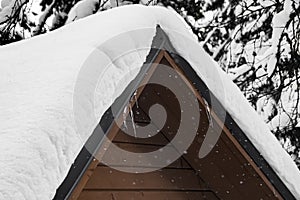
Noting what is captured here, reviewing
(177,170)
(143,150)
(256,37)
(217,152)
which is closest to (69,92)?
(217,152)

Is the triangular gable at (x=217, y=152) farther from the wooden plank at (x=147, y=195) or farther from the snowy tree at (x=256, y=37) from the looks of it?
the snowy tree at (x=256, y=37)

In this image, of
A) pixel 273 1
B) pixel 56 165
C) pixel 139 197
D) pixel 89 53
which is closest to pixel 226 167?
pixel 139 197

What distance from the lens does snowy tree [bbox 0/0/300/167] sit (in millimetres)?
5361

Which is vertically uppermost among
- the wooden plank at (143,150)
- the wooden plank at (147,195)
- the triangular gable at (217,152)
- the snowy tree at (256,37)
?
the triangular gable at (217,152)

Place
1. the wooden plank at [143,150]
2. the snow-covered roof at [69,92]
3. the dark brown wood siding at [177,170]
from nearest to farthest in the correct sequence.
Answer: the snow-covered roof at [69,92] < the dark brown wood siding at [177,170] < the wooden plank at [143,150]

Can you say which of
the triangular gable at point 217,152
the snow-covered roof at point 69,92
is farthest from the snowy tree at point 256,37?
the snow-covered roof at point 69,92

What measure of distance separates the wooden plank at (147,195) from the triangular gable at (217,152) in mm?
128

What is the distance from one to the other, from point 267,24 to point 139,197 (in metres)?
4.29

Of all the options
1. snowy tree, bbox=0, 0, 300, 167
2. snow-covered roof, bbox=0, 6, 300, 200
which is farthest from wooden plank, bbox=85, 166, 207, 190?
snowy tree, bbox=0, 0, 300, 167

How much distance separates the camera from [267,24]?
21.7ft

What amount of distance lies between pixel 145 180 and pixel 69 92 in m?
1.28

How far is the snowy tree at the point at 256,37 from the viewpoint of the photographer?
5.36 metres

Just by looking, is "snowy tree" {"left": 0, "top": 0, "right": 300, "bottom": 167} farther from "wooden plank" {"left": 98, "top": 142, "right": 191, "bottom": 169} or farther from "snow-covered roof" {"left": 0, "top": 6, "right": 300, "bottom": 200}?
"snow-covered roof" {"left": 0, "top": 6, "right": 300, "bottom": 200}

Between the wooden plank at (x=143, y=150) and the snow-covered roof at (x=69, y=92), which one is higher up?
the snow-covered roof at (x=69, y=92)
